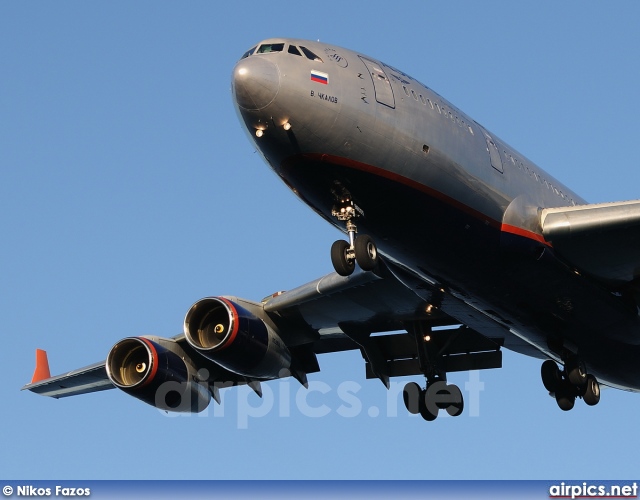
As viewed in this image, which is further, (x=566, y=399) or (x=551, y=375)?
(x=551, y=375)

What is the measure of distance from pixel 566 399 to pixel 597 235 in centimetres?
565

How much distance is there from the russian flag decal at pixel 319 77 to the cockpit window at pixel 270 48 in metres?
0.83

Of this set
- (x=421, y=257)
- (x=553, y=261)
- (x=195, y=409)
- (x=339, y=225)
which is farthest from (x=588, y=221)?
(x=195, y=409)

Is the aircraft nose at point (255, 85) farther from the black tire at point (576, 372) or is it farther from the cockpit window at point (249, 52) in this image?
the black tire at point (576, 372)

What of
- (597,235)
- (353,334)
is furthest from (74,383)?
(597,235)

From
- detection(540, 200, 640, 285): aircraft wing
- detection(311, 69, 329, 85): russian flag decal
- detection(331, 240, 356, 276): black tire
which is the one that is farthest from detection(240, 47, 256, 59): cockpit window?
detection(540, 200, 640, 285): aircraft wing

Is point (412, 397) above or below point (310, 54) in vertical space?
below

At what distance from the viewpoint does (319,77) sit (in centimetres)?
2202

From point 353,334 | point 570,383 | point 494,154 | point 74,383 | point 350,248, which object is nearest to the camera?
point 350,248

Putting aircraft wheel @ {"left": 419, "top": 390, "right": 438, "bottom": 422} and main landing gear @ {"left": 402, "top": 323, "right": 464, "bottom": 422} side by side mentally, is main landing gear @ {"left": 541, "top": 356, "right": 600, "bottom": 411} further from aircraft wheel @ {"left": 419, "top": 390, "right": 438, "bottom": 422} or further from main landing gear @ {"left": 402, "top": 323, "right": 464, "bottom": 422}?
aircraft wheel @ {"left": 419, "top": 390, "right": 438, "bottom": 422}

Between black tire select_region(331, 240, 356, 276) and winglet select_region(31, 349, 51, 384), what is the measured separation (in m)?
14.3

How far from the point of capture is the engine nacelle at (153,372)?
101ft

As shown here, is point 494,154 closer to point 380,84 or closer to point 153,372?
point 380,84

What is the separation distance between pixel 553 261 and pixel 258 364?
8.86 metres
